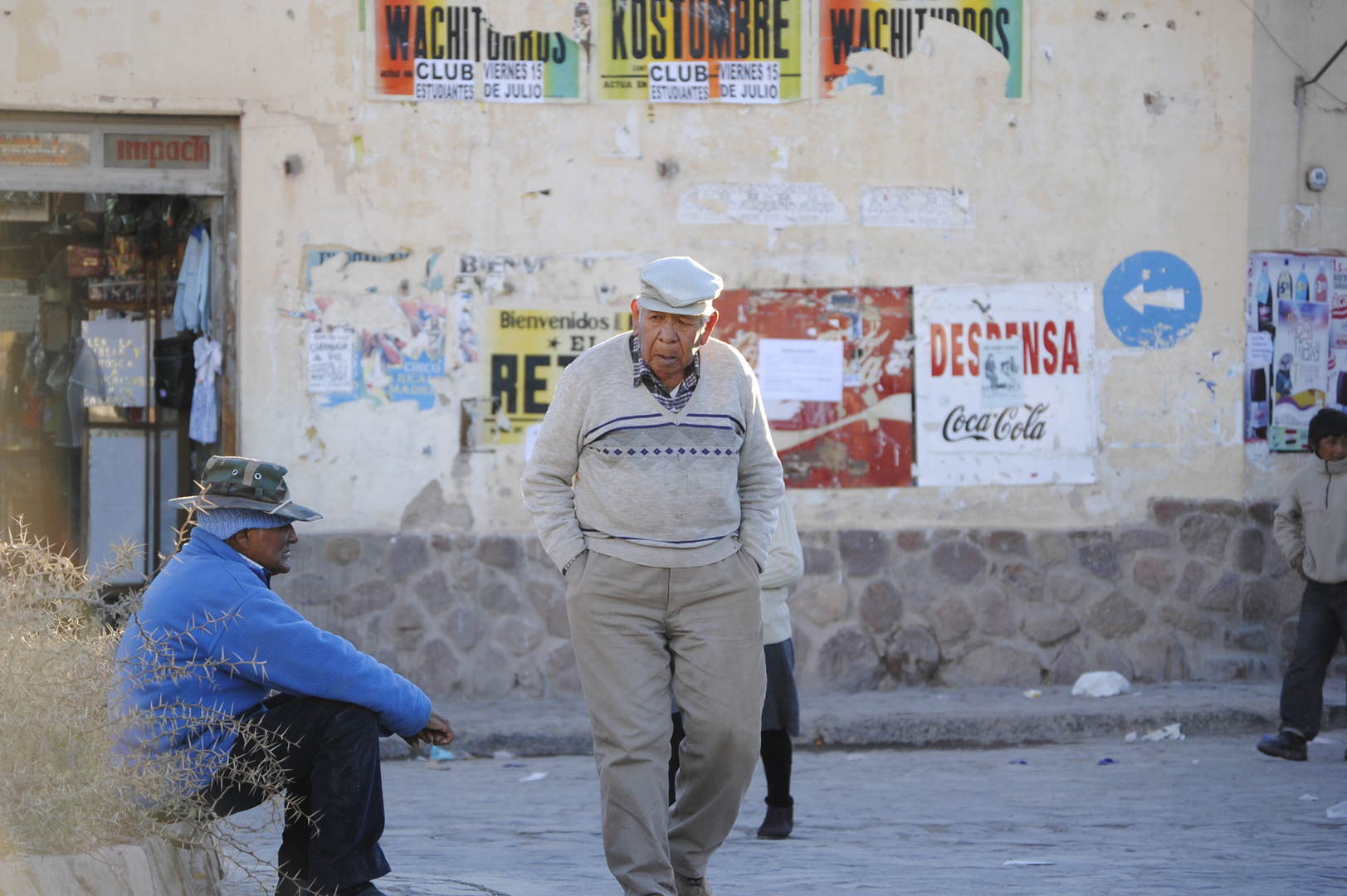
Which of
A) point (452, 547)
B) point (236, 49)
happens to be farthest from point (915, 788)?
point (236, 49)

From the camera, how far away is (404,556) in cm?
936

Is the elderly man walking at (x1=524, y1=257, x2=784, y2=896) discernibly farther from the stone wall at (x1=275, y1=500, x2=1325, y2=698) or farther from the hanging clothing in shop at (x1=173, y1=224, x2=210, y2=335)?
the hanging clothing in shop at (x1=173, y1=224, x2=210, y2=335)

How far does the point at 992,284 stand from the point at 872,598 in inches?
90.1

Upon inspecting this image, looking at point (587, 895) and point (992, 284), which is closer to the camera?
point (587, 895)

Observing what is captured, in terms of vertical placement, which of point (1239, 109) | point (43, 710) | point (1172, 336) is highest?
point (1239, 109)

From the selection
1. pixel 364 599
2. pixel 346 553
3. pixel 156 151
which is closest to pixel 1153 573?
pixel 364 599

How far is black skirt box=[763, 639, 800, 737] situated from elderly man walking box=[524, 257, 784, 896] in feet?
4.30

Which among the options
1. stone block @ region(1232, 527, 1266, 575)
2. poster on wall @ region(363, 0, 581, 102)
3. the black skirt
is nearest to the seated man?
the black skirt

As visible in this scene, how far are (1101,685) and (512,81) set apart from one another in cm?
552

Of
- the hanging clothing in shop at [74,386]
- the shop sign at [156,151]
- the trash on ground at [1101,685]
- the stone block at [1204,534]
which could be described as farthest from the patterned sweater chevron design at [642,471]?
the hanging clothing in shop at [74,386]

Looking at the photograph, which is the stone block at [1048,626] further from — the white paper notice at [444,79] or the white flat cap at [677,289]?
the white flat cap at [677,289]

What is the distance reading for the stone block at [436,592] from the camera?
30.8ft

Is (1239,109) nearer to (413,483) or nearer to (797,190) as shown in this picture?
(797,190)

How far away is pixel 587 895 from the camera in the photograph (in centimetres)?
487
